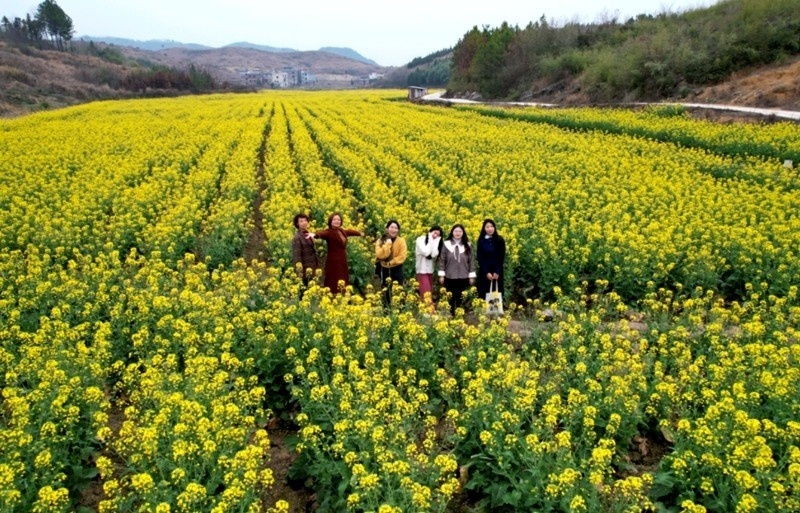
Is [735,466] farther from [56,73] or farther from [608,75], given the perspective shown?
[56,73]

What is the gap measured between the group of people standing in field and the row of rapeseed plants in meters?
0.78

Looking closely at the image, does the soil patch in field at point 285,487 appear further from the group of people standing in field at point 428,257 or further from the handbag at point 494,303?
the handbag at point 494,303

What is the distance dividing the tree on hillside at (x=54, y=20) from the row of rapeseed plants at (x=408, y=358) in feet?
431

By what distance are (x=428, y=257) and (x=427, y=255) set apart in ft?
0.19

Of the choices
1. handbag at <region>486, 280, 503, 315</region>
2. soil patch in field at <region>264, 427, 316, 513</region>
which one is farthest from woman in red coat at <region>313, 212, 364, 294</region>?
soil patch in field at <region>264, 427, 316, 513</region>

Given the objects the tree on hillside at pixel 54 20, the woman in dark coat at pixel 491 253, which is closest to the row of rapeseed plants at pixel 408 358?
the woman in dark coat at pixel 491 253

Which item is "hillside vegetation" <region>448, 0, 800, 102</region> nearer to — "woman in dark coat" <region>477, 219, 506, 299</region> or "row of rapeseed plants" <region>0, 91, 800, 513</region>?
"row of rapeseed plants" <region>0, 91, 800, 513</region>

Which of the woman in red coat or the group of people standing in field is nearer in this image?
the group of people standing in field

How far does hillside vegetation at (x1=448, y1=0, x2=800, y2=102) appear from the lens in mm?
39844

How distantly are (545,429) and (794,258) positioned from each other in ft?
25.9

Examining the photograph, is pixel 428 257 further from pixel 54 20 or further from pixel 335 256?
pixel 54 20

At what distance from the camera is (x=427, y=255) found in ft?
35.8

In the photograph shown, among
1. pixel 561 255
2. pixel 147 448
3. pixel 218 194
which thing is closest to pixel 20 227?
pixel 218 194

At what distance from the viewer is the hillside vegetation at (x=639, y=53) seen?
39844 mm
